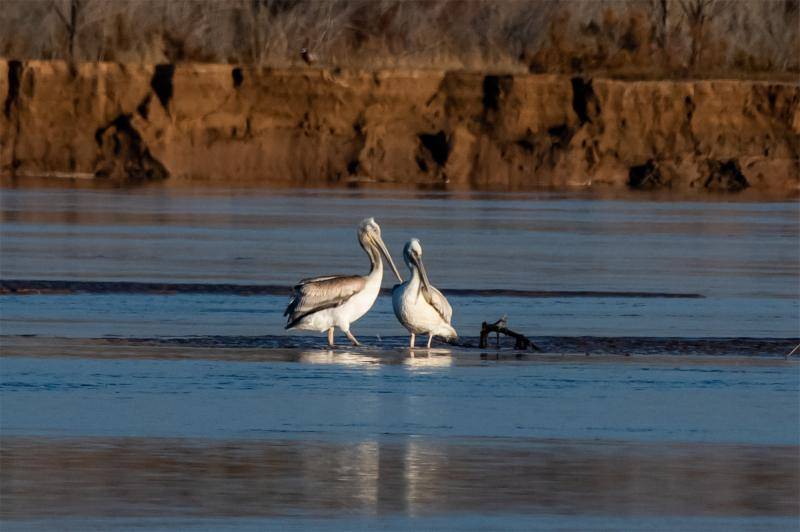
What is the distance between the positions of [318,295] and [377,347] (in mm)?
633

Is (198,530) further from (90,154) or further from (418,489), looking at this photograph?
(90,154)

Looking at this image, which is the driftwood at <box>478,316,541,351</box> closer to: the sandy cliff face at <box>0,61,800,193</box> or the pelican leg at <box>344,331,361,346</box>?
the pelican leg at <box>344,331,361,346</box>

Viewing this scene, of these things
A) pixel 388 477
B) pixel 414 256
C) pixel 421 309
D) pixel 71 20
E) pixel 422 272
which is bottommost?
pixel 388 477

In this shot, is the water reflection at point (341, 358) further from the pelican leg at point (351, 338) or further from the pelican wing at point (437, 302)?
the pelican wing at point (437, 302)

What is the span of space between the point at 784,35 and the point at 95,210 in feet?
106

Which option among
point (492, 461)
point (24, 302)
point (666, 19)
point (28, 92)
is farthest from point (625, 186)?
point (492, 461)

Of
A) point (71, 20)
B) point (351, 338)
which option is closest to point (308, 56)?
point (71, 20)

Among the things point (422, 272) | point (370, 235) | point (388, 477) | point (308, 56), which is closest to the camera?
point (388, 477)

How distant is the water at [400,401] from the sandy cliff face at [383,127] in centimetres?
2425

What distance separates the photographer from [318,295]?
572 inches

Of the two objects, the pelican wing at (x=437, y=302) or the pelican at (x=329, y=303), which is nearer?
the pelican wing at (x=437, y=302)

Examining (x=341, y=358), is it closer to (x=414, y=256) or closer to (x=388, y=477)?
(x=414, y=256)

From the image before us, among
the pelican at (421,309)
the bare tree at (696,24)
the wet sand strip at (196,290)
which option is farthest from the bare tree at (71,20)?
the pelican at (421,309)

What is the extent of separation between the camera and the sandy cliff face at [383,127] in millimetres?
48531
